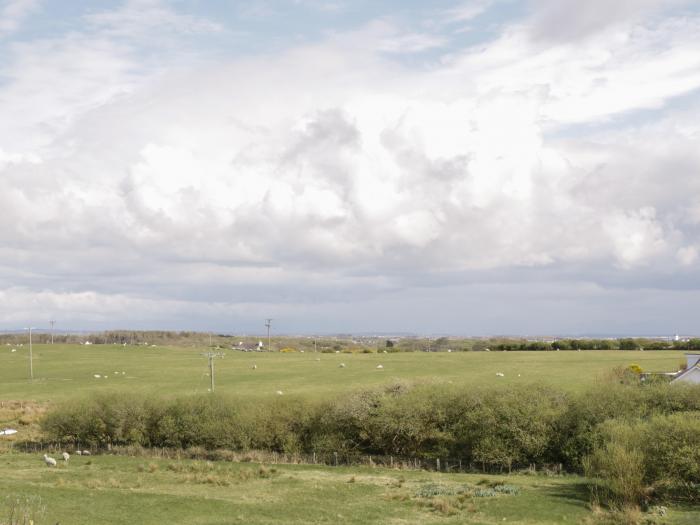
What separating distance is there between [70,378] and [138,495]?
275 ft

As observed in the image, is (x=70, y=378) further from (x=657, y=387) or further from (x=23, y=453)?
(x=657, y=387)

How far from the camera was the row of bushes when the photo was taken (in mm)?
61000

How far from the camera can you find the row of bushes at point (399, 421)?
61.0 m

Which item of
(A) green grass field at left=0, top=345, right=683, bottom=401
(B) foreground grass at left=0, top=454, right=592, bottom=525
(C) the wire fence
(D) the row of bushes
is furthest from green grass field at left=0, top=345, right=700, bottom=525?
(A) green grass field at left=0, top=345, right=683, bottom=401

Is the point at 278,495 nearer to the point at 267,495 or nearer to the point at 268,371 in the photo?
the point at 267,495

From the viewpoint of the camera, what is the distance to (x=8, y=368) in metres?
140

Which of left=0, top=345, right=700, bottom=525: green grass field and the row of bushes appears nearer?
left=0, top=345, right=700, bottom=525: green grass field

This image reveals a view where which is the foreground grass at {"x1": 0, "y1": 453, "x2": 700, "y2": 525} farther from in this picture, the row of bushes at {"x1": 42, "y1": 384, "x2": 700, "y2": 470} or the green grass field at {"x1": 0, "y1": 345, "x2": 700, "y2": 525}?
the row of bushes at {"x1": 42, "y1": 384, "x2": 700, "y2": 470}

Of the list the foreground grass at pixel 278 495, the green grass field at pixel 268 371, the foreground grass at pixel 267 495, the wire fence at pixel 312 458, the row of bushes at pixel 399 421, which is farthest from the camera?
the green grass field at pixel 268 371

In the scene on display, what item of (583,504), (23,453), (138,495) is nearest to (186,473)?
(138,495)

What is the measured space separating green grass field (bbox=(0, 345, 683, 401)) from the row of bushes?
38.7ft

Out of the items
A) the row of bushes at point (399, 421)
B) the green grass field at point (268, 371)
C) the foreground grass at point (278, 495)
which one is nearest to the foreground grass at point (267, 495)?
the foreground grass at point (278, 495)

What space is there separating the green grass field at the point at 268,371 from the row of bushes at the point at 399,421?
1180cm

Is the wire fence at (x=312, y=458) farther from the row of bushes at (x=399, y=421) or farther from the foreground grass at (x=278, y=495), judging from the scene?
the foreground grass at (x=278, y=495)
